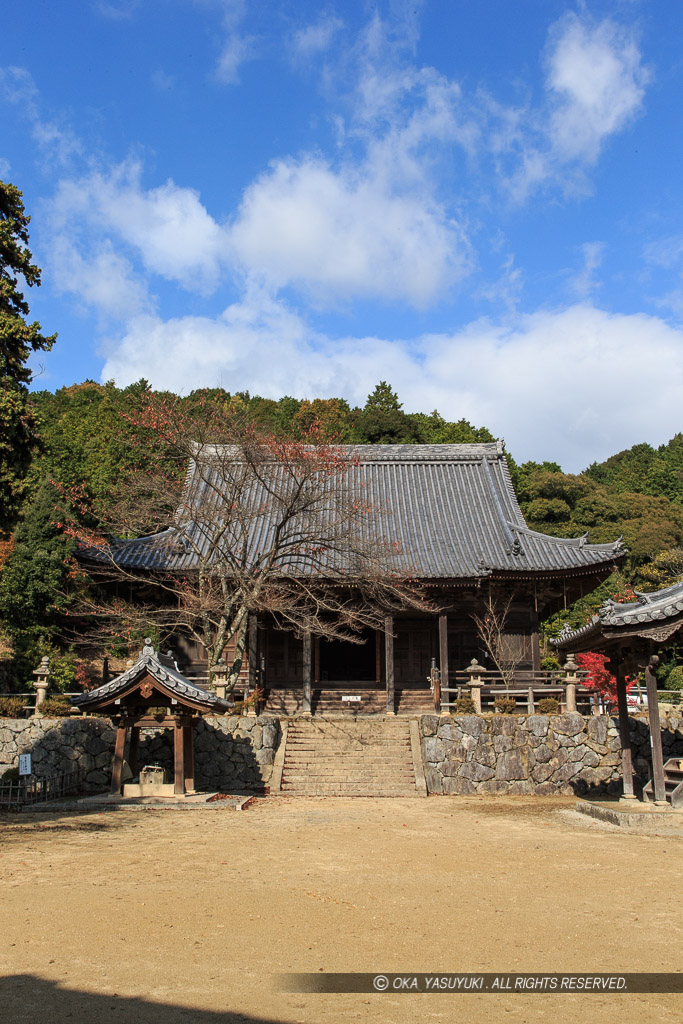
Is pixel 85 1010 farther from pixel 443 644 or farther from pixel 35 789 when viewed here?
pixel 443 644

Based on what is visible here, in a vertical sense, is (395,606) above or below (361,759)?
above

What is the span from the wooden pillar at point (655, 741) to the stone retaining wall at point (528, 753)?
195 inches

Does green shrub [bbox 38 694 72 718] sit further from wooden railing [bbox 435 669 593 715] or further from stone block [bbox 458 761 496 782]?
stone block [bbox 458 761 496 782]

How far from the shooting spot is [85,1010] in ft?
16.8

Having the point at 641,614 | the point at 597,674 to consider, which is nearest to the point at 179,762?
the point at 641,614

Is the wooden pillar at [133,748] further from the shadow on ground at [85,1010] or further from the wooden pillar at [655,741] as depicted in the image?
the shadow on ground at [85,1010]

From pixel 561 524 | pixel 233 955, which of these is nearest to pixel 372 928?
pixel 233 955

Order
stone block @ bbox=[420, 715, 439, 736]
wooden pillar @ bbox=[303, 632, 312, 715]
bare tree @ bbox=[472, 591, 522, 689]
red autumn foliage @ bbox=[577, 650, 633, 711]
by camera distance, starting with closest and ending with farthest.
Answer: stone block @ bbox=[420, 715, 439, 736], wooden pillar @ bbox=[303, 632, 312, 715], bare tree @ bbox=[472, 591, 522, 689], red autumn foliage @ bbox=[577, 650, 633, 711]

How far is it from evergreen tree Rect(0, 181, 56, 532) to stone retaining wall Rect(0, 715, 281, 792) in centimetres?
640

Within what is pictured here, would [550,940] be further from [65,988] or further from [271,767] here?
[271,767]

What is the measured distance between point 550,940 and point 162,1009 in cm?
344

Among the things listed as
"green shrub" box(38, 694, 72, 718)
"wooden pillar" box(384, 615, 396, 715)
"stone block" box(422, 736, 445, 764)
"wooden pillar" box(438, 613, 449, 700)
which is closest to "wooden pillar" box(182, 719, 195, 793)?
"green shrub" box(38, 694, 72, 718)

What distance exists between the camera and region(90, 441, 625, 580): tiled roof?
2325 cm

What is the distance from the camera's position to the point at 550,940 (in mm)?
6703
